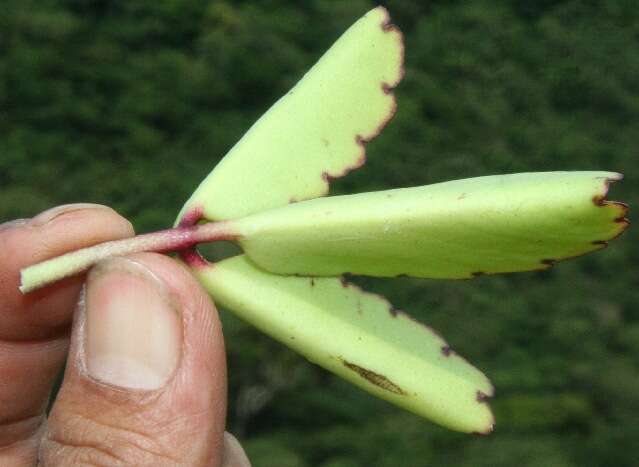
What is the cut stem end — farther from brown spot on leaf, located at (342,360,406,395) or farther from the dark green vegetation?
the dark green vegetation

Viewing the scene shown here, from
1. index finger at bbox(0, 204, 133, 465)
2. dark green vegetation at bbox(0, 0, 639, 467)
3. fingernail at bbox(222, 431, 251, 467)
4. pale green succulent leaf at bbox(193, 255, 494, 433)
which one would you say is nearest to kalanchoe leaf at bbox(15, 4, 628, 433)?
pale green succulent leaf at bbox(193, 255, 494, 433)

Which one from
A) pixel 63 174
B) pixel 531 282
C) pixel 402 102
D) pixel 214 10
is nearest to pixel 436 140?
pixel 402 102

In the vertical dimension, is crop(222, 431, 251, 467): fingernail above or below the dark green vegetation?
above

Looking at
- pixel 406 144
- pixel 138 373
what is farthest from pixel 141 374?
pixel 406 144

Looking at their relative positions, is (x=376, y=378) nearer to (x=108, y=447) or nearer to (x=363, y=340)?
(x=363, y=340)

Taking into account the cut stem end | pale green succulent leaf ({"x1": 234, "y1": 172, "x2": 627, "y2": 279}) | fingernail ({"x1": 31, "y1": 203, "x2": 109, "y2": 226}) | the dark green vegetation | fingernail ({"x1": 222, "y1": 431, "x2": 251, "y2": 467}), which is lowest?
the dark green vegetation

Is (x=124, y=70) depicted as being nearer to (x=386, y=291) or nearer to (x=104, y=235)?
(x=386, y=291)
